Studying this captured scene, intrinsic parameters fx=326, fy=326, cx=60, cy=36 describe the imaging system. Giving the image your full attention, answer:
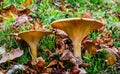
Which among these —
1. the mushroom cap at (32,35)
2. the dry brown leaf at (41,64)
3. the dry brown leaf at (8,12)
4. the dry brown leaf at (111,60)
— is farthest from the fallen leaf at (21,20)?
the dry brown leaf at (111,60)

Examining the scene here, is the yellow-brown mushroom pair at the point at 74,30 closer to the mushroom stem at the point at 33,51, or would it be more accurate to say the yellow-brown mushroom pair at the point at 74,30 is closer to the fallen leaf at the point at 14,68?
the mushroom stem at the point at 33,51

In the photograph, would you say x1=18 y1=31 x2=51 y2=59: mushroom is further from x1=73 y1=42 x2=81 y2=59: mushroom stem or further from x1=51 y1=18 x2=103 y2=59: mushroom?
x1=73 y1=42 x2=81 y2=59: mushroom stem

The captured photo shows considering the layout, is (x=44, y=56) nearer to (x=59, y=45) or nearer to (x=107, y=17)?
(x=59, y=45)

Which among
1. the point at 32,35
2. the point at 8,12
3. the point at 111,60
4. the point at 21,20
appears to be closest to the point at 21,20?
the point at 21,20

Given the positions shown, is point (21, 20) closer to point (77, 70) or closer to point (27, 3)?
point (27, 3)

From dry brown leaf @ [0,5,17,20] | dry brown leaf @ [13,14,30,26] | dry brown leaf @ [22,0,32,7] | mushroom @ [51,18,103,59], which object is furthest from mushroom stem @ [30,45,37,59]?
dry brown leaf @ [22,0,32,7]

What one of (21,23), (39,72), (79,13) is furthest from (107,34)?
(39,72)
